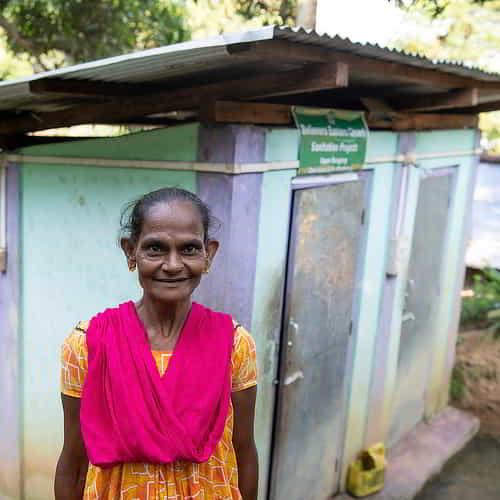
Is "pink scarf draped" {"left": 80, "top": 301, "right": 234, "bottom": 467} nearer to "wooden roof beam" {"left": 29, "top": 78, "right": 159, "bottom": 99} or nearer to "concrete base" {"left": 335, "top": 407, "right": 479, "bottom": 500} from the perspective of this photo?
"wooden roof beam" {"left": 29, "top": 78, "right": 159, "bottom": 99}

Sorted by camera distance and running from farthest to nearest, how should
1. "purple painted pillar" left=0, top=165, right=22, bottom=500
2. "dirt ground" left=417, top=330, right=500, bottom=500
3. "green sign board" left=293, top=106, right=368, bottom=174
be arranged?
"dirt ground" left=417, top=330, right=500, bottom=500 < "purple painted pillar" left=0, top=165, right=22, bottom=500 < "green sign board" left=293, top=106, right=368, bottom=174

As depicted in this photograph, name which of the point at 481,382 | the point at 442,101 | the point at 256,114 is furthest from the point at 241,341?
the point at 481,382

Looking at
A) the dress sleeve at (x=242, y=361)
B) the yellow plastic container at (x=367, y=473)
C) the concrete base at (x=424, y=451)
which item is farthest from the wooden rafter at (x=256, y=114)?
the concrete base at (x=424, y=451)

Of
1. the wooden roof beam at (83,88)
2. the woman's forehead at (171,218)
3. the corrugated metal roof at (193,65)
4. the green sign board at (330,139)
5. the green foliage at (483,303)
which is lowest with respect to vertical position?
the green foliage at (483,303)

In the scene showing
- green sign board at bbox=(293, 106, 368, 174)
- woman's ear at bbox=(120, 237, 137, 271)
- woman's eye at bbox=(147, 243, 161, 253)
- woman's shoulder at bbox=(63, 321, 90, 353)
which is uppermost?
green sign board at bbox=(293, 106, 368, 174)

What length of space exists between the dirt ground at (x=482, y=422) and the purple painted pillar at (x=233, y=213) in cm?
283

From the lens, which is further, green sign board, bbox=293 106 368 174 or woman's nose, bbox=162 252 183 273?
green sign board, bbox=293 106 368 174

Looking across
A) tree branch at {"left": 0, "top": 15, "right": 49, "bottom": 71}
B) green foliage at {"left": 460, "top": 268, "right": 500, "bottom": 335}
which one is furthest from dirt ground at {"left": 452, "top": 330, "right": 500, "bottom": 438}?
tree branch at {"left": 0, "top": 15, "right": 49, "bottom": 71}

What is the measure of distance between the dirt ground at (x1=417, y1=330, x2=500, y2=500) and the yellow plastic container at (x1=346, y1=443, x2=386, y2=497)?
0.44 meters

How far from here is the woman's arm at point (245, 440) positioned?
2168 millimetres

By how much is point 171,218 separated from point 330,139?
1841mm

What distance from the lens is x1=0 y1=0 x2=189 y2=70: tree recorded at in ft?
23.0

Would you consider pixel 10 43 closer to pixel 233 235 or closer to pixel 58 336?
pixel 58 336

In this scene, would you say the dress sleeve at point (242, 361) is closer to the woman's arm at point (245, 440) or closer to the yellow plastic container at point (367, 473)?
the woman's arm at point (245, 440)
